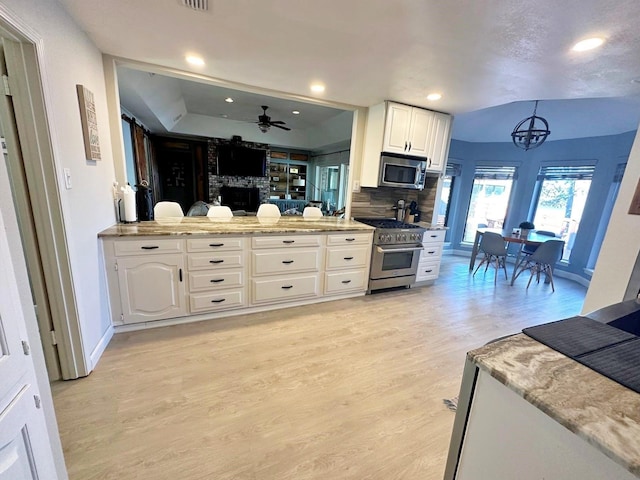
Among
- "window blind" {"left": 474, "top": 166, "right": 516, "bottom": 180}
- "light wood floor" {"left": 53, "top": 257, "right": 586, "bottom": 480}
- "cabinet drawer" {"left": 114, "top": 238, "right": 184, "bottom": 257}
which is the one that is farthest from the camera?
"window blind" {"left": 474, "top": 166, "right": 516, "bottom": 180}

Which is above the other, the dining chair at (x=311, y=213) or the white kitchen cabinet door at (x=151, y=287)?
the dining chair at (x=311, y=213)

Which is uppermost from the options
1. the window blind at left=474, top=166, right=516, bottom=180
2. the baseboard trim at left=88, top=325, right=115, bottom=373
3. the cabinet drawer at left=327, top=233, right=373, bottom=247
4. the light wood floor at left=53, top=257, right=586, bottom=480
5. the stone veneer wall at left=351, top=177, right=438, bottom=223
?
the window blind at left=474, top=166, right=516, bottom=180

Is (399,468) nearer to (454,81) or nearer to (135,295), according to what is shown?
(135,295)

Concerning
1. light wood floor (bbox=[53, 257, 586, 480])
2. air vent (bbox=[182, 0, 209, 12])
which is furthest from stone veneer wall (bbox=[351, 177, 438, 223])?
air vent (bbox=[182, 0, 209, 12])

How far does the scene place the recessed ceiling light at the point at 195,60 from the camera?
2.37 meters

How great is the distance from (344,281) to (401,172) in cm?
163

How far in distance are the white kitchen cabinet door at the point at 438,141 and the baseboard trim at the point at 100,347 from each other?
3981mm

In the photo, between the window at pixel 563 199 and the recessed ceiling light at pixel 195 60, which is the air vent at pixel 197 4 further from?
the window at pixel 563 199

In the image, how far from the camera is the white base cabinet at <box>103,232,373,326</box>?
7.52 feet

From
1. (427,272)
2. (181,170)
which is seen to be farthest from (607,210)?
(181,170)

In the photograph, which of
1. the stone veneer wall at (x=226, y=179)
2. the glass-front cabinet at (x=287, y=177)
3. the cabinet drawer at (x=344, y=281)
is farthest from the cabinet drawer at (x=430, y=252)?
the glass-front cabinet at (x=287, y=177)

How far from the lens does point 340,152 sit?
761 cm

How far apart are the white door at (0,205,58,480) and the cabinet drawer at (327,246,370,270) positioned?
2.49 metres

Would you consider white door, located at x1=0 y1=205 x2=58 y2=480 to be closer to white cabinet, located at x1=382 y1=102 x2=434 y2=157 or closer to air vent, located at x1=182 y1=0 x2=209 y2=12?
air vent, located at x1=182 y1=0 x2=209 y2=12
